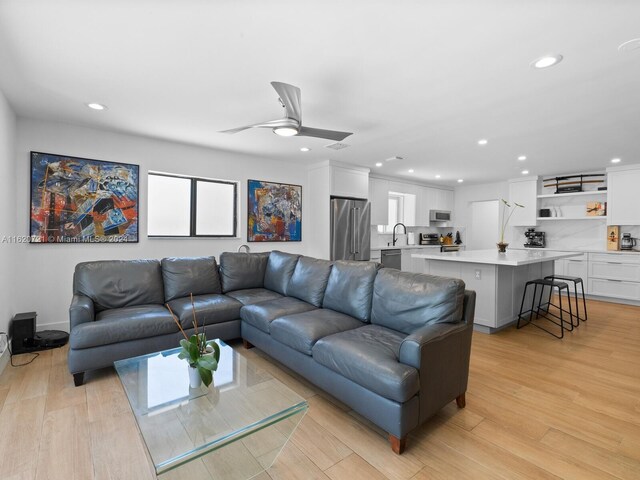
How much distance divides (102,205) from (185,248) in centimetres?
114

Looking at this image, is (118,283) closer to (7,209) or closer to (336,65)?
(7,209)

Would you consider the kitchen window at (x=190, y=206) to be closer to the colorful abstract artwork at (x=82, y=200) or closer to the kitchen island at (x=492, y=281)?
the colorful abstract artwork at (x=82, y=200)

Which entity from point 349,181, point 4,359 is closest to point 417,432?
point 4,359

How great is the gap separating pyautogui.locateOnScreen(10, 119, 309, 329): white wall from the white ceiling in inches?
10.5

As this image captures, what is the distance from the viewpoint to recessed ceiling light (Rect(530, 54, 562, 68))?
86.3 inches

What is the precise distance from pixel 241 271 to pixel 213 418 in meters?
2.53

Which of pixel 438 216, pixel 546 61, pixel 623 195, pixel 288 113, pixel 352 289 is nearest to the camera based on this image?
pixel 546 61

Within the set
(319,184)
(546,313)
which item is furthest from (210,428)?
(546,313)

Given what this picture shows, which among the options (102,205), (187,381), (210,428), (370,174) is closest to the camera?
(210,428)

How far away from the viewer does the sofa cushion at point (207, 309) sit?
3035 millimetres

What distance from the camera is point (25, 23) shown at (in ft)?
6.21

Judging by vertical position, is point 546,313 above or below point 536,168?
below

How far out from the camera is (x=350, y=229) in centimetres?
568

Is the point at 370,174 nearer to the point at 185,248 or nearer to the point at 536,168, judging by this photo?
the point at 536,168
